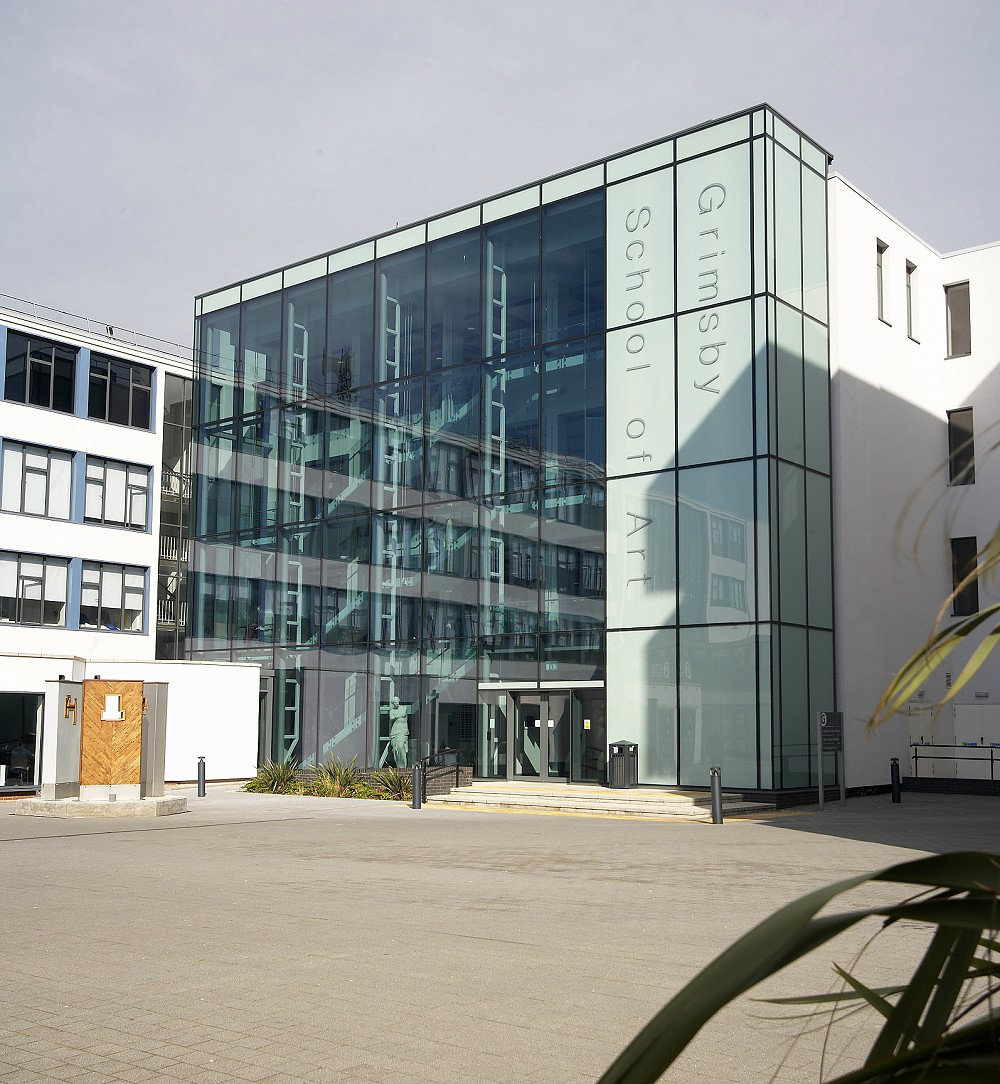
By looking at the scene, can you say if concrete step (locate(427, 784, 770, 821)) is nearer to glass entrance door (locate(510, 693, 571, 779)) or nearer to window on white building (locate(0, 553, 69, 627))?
glass entrance door (locate(510, 693, 571, 779))

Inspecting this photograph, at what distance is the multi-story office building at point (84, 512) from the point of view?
128ft

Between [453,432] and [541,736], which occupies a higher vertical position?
[453,432]

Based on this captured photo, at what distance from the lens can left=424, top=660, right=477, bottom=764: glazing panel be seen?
3594 centimetres

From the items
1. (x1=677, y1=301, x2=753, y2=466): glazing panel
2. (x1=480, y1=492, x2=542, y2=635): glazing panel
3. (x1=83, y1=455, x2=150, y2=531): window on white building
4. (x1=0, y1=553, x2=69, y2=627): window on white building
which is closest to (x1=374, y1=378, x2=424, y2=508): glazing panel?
(x1=480, y1=492, x2=542, y2=635): glazing panel

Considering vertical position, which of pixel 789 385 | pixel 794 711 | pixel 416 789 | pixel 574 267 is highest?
pixel 574 267

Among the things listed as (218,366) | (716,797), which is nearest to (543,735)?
(716,797)

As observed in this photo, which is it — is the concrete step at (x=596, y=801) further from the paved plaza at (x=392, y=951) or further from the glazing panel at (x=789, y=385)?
the glazing panel at (x=789, y=385)

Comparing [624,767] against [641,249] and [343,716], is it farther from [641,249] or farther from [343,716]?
[641,249]

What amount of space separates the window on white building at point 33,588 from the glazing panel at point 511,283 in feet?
53.4

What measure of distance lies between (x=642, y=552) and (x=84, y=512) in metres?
20.4

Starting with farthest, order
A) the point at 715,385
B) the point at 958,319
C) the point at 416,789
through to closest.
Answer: the point at 958,319 < the point at 715,385 < the point at 416,789

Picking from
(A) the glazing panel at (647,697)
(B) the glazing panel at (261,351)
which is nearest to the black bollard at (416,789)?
(A) the glazing panel at (647,697)

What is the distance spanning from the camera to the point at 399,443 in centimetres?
3950

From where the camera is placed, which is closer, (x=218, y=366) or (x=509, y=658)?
(x=509, y=658)
